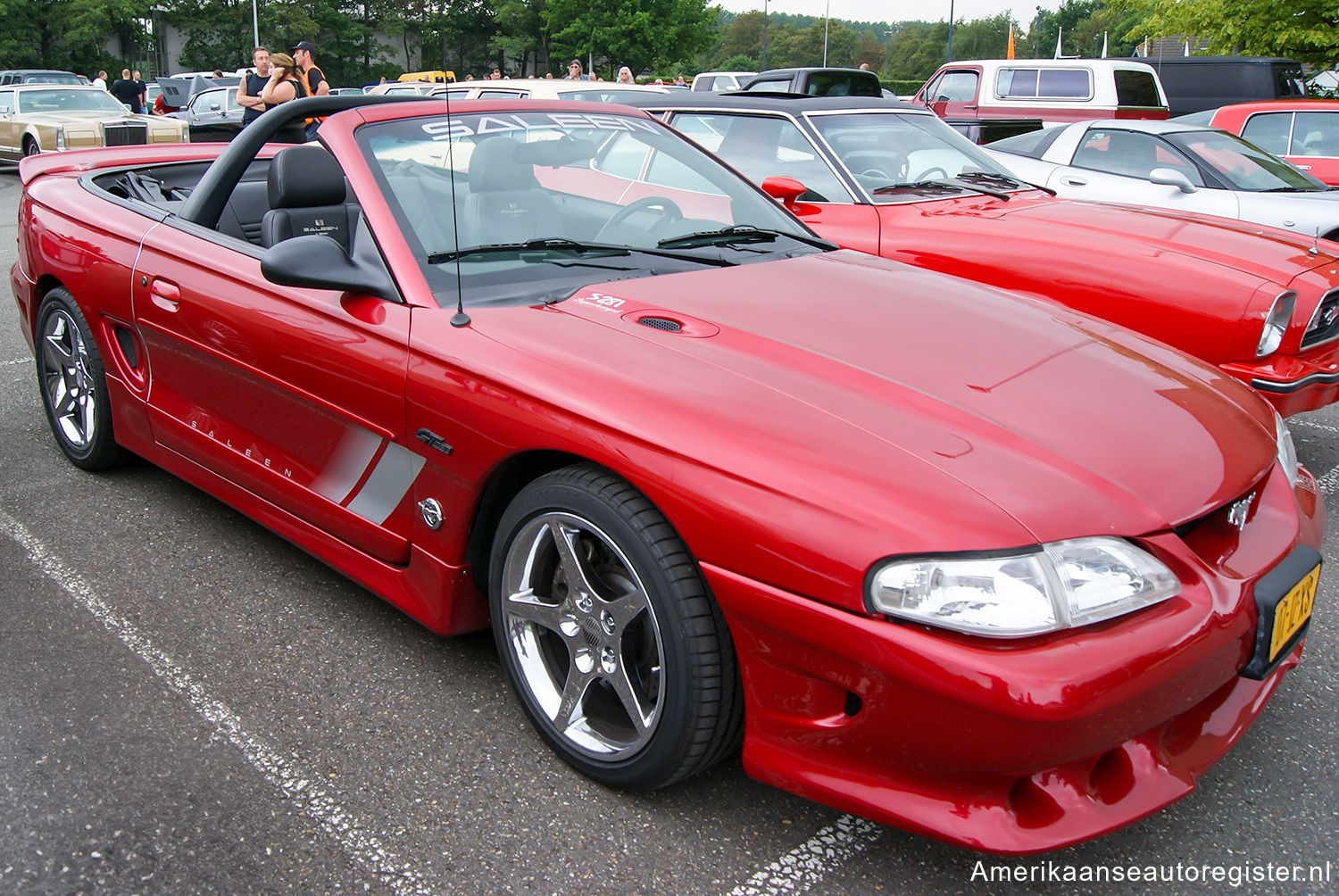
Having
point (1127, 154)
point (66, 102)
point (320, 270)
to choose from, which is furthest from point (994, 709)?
point (66, 102)

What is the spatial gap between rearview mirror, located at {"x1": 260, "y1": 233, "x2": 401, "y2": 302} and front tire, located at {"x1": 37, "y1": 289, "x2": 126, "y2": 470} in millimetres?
1511

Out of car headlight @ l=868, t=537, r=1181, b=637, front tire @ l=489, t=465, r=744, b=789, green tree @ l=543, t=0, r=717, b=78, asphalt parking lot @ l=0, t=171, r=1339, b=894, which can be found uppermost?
green tree @ l=543, t=0, r=717, b=78

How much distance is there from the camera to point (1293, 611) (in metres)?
2.11

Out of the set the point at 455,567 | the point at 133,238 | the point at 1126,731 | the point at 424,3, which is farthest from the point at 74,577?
the point at 1126,731

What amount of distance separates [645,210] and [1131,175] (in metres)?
5.56

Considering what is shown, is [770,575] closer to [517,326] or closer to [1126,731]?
[1126,731]

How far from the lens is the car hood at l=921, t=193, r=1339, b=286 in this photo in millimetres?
4379

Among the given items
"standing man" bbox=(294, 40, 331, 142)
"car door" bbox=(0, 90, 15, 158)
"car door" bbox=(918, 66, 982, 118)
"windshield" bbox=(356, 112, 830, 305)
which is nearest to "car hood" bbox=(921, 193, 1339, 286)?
"windshield" bbox=(356, 112, 830, 305)

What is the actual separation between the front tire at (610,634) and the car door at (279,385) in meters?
0.40

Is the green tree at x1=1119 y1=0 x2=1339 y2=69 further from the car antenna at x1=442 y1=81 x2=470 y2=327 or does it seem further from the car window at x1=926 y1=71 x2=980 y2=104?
the car antenna at x1=442 y1=81 x2=470 y2=327

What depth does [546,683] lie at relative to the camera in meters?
2.42

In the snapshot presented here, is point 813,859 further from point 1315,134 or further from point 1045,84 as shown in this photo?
point 1045,84

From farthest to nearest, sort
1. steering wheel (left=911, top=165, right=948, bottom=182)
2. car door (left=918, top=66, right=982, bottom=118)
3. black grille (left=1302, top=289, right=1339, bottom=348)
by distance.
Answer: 1. car door (left=918, top=66, right=982, bottom=118)
2. steering wheel (left=911, top=165, right=948, bottom=182)
3. black grille (left=1302, top=289, right=1339, bottom=348)

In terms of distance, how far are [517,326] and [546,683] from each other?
2.65 ft
